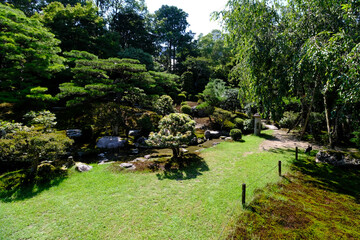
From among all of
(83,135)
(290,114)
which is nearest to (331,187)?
(290,114)

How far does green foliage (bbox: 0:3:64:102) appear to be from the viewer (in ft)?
27.6

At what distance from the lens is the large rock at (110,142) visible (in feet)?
28.5

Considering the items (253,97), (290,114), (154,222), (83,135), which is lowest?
(154,222)

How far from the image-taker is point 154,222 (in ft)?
10.7

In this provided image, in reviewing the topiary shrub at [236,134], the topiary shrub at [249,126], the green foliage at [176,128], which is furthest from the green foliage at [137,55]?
the green foliage at [176,128]

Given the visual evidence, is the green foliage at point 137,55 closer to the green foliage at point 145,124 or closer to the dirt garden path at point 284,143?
the green foliage at point 145,124

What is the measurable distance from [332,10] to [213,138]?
8.38 m

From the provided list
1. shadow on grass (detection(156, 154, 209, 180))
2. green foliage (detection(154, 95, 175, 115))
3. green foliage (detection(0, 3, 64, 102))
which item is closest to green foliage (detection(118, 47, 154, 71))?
green foliage (detection(0, 3, 64, 102))

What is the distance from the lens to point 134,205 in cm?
378

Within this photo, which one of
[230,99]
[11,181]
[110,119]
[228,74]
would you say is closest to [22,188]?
[11,181]

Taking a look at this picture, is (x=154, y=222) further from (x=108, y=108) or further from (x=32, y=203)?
(x=108, y=108)

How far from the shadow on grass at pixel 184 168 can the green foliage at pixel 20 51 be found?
9209mm

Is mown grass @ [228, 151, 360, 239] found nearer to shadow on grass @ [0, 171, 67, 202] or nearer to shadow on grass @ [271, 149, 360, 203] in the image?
shadow on grass @ [271, 149, 360, 203]

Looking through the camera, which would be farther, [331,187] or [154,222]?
[331,187]
